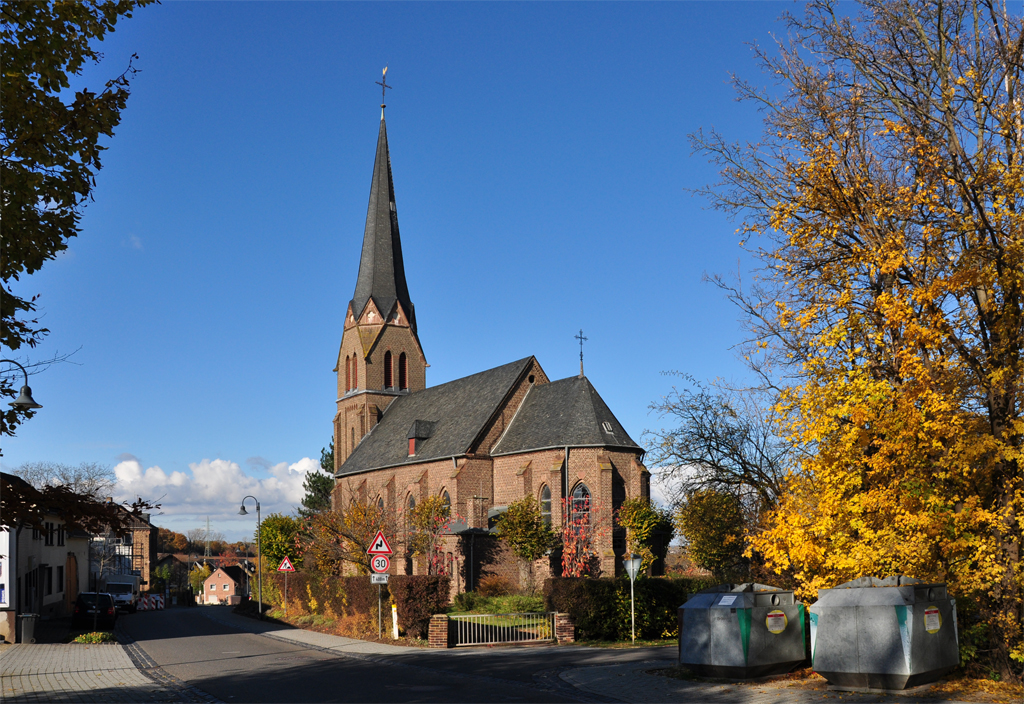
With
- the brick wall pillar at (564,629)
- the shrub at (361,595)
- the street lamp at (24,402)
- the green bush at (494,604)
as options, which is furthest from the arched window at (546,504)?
the street lamp at (24,402)

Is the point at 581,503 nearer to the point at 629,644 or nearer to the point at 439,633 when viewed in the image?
the point at 629,644

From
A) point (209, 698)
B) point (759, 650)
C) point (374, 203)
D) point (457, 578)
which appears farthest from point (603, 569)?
point (374, 203)

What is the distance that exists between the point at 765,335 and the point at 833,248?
80.8 inches

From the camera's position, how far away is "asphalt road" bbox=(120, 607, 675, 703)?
1381cm

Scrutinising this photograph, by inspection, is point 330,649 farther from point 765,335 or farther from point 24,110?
point 24,110

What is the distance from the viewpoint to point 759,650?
14.5 m

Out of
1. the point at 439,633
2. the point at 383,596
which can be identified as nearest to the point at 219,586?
the point at 383,596

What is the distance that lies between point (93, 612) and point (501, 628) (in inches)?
650

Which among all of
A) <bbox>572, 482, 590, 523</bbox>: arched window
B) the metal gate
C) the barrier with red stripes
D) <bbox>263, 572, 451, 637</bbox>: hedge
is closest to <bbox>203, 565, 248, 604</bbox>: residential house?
the barrier with red stripes

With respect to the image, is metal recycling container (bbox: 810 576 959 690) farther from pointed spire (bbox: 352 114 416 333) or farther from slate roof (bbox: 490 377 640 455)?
pointed spire (bbox: 352 114 416 333)

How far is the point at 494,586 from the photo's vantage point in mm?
36344

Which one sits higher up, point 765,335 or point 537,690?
point 765,335

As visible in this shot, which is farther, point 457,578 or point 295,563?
point 295,563

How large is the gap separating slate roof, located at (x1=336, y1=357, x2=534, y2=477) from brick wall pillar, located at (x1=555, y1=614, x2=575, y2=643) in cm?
1896
